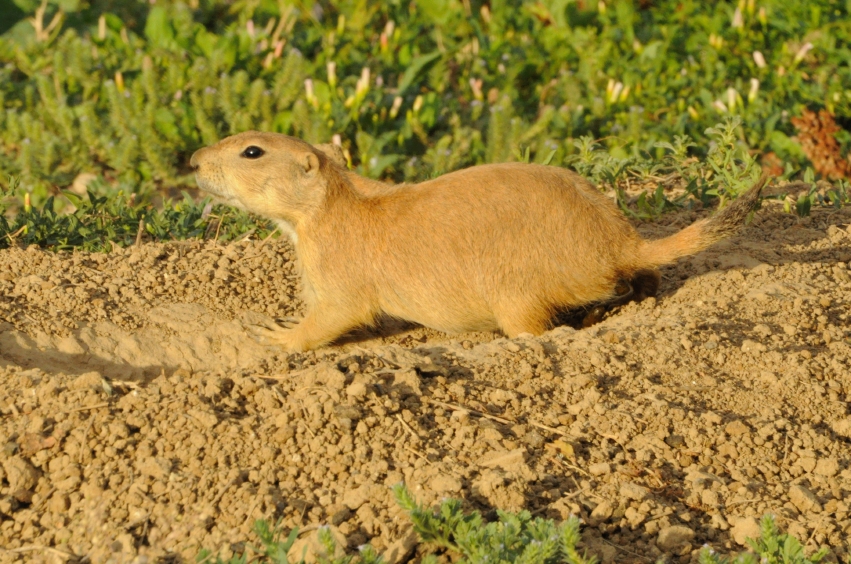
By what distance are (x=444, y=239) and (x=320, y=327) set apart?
783 mm

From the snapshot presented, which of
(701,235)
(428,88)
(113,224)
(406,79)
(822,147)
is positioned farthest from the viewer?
(428,88)

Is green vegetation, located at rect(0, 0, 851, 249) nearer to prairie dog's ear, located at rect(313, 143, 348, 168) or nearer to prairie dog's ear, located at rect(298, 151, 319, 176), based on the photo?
prairie dog's ear, located at rect(313, 143, 348, 168)

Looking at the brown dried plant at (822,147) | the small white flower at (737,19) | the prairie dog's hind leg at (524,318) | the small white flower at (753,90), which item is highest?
the small white flower at (737,19)

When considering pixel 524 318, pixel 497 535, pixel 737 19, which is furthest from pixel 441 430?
pixel 737 19

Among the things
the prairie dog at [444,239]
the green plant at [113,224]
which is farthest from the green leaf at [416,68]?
the prairie dog at [444,239]

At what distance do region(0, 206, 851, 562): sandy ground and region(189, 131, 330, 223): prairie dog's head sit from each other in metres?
0.75

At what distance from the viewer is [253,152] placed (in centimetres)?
522

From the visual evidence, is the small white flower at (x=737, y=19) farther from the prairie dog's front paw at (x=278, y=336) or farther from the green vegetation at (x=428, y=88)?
the prairie dog's front paw at (x=278, y=336)

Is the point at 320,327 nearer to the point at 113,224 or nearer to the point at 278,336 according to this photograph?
the point at 278,336

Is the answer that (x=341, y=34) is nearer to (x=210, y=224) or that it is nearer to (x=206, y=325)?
(x=210, y=224)

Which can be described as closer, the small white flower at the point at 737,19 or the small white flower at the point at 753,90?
the small white flower at the point at 753,90

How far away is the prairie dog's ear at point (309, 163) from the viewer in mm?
5168

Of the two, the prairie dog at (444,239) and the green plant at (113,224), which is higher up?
the prairie dog at (444,239)

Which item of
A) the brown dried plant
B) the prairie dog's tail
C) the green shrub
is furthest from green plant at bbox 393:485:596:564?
the brown dried plant
